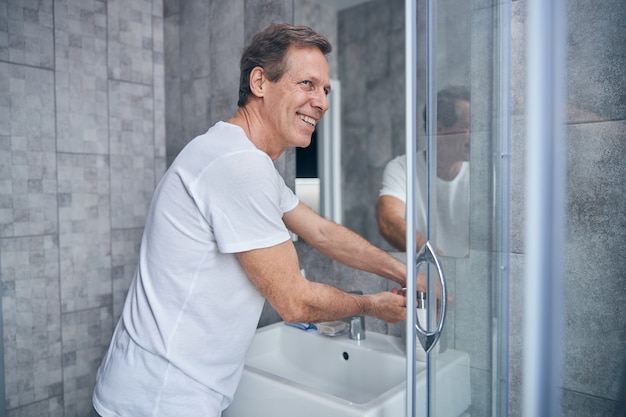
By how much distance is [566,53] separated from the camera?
2.57 ft

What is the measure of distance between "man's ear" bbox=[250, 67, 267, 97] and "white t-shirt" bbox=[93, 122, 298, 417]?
0.53 ft

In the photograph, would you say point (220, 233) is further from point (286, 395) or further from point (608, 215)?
point (608, 215)

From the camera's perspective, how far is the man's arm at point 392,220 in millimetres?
1623

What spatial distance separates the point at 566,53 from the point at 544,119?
215 mm

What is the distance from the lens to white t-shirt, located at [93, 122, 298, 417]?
1.07m

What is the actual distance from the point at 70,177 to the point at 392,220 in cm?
118

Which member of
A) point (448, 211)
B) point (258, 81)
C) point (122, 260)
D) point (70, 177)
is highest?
point (258, 81)

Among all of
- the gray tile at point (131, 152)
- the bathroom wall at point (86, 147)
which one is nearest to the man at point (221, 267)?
the bathroom wall at point (86, 147)

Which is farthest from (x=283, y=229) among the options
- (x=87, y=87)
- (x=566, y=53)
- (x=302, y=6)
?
(x=87, y=87)

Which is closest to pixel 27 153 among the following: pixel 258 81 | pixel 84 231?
pixel 84 231

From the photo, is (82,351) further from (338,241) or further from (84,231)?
(338,241)

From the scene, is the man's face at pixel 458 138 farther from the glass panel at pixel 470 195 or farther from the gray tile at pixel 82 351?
the gray tile at pixel 82 351

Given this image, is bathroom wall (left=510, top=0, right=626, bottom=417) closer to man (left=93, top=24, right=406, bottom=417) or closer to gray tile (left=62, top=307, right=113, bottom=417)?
man (left=93, top=24, right=406, bottom=417)

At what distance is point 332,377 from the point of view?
1.56 metres
